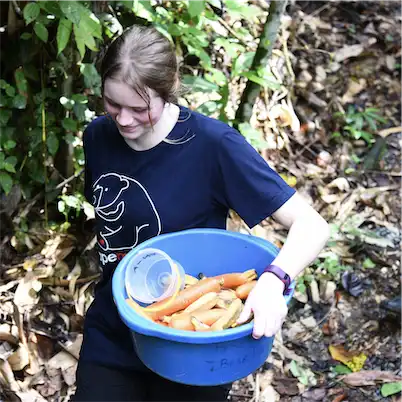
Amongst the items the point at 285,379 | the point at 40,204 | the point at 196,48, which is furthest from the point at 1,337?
the point at 196,48

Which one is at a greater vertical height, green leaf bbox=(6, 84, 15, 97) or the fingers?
the fingers

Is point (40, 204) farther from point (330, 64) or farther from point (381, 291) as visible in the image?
point (330, 64)

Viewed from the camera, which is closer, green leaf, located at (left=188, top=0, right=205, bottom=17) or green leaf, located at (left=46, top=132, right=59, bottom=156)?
green leaf, located at (left=188, top=0, right=205, bottom=17)

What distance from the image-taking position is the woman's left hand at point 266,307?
1583mm

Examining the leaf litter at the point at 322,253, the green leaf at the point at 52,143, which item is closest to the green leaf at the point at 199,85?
the leaf litter at the point at 322,253

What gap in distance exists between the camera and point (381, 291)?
11.0 ft

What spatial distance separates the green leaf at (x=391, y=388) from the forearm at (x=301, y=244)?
1.33 metres

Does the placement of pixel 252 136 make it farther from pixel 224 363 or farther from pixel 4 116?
pixel 224 363

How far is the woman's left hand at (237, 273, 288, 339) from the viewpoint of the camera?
5.19 feet

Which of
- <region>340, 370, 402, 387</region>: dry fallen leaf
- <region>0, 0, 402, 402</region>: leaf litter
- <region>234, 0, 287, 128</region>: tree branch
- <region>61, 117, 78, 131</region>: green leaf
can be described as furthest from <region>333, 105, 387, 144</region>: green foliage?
<region>61, 117, 78, 131</region>: green leaf

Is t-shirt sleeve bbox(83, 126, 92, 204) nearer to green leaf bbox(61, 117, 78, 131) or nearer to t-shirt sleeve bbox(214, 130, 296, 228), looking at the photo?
t-shirt sleeve bbox(214, 130, 296, 228)

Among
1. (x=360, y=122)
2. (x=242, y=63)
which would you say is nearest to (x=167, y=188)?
(x=242, y=63)

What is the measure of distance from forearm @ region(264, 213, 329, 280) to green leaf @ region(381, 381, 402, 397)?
1.33m

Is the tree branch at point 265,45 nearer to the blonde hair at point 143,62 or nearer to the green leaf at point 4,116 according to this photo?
the green leaf at point 4,116
